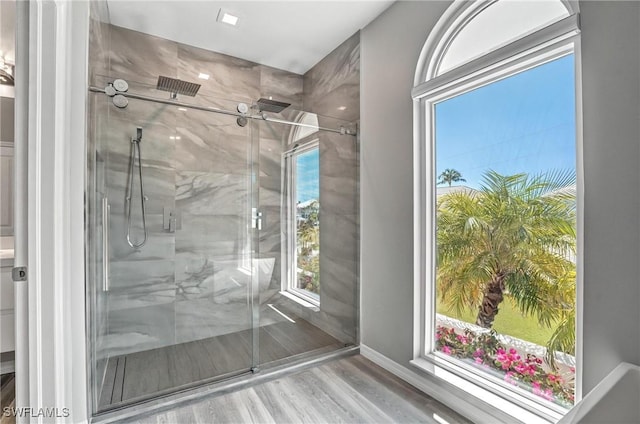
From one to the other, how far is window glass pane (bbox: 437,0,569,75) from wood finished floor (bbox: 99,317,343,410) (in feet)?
7.43

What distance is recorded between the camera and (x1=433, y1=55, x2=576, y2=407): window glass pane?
64.2 inches

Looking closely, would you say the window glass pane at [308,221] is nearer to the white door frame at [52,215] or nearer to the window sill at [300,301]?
the window sill at [300,301]

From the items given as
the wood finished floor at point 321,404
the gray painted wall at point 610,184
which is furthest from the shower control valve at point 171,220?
the gray painted wall at point 610,184

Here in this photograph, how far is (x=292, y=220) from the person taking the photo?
276 centimetres

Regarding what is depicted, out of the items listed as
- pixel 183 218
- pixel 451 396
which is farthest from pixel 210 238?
pixel 451 396

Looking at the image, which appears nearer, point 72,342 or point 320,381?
point 72,342

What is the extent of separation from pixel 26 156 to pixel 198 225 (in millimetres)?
1400

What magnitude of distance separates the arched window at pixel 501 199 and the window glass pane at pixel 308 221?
891mm

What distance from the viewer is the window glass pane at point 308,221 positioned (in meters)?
2.78

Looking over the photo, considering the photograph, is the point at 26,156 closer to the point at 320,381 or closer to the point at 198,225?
the point at 198,225

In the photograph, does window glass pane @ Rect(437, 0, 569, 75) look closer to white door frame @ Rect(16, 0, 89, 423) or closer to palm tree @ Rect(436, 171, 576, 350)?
palm tree @ Rect(436, 171, 576, 350)

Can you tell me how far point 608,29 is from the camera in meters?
1.38

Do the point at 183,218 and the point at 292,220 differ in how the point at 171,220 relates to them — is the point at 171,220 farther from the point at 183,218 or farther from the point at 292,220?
the point at 292,220

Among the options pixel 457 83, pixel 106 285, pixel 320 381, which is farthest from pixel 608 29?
pixel 106 285
